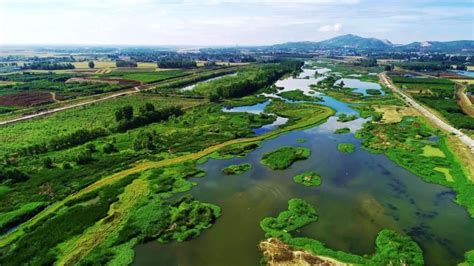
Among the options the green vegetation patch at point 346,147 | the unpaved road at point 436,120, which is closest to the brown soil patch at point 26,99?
the green vegetation patch at point 346,147

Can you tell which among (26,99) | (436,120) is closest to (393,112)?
(436,120)

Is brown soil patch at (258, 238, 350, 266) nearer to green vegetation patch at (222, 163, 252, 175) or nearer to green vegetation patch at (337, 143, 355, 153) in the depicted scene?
green vegetation patch at (222, 163, 252, 175)

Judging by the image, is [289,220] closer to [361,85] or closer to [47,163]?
[47,163]

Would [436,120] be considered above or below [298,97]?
above

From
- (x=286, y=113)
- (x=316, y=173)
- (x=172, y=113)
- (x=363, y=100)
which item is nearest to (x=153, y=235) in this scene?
(x=316, y=173)

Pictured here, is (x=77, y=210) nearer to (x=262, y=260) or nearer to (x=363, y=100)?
(x=262, y=260)
